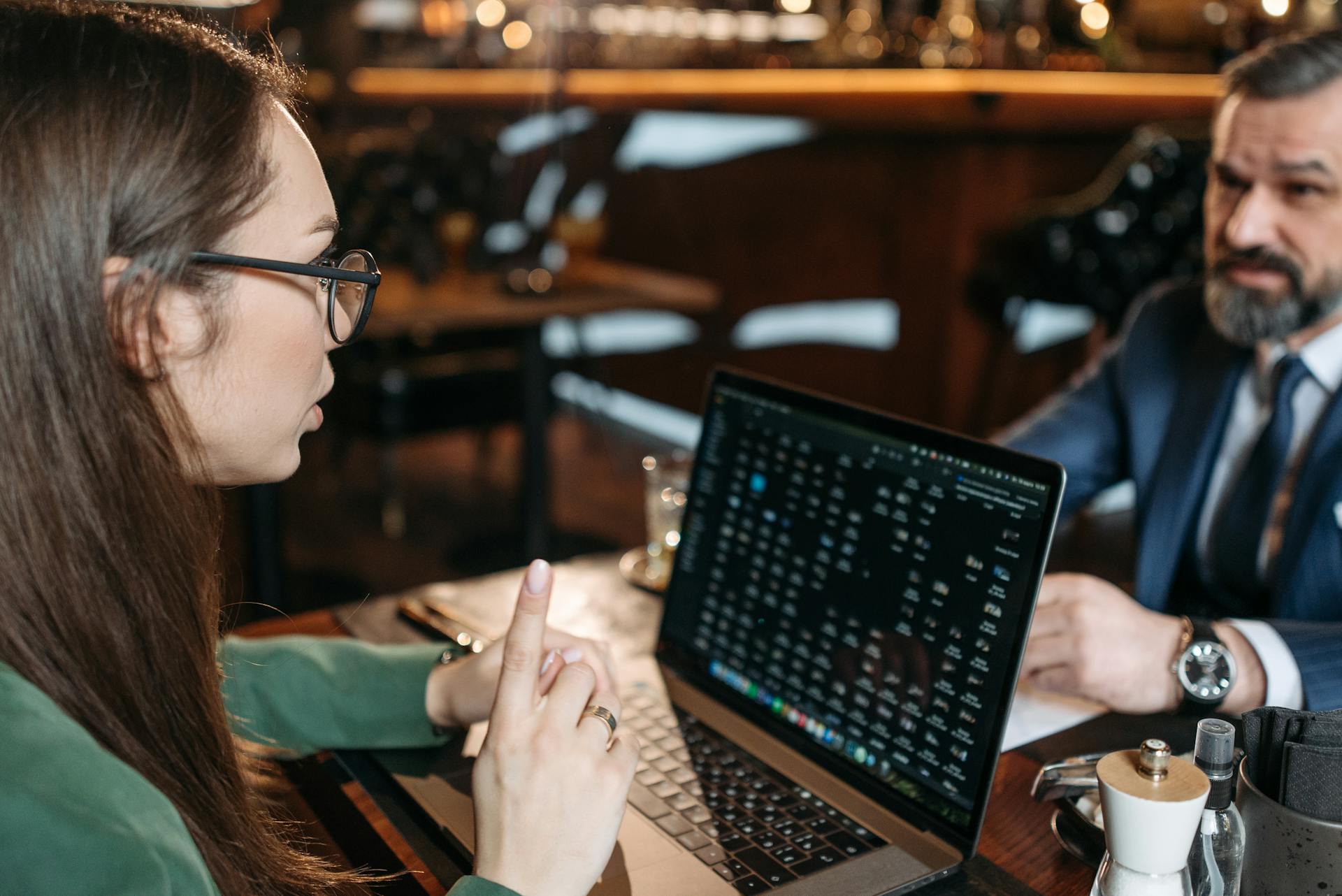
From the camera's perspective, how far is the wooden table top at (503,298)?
2809 mm

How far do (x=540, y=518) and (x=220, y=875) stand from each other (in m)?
2.60

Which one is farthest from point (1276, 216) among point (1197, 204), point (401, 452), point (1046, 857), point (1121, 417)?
point (401, 452)

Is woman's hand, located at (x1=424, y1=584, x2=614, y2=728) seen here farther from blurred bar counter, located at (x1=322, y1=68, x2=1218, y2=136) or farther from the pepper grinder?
blurred bar counter, located at (x1=322, y1=68, x2=1218, y2=136)

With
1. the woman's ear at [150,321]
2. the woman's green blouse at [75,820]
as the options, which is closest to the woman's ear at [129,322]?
the woman's ear at [150,321]

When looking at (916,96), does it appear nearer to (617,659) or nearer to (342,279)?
(617,659)

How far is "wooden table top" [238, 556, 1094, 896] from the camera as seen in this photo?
813mm

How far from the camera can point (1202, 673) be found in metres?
1.07

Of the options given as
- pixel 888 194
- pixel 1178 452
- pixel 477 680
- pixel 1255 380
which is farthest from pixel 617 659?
pixel 888 194

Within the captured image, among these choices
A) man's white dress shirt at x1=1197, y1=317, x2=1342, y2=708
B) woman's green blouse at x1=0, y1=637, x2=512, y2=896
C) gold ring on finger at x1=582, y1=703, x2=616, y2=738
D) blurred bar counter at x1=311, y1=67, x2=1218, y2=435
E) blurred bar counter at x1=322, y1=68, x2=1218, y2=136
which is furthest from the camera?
blurred bar counter at x1=311, y1=67, x2=1218, y2=435

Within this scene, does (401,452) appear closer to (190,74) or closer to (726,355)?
(726,355)

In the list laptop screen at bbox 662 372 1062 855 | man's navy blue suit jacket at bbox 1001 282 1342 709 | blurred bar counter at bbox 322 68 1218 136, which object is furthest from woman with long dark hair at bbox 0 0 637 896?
blurred bar counter at bbox 322 68 1218 136

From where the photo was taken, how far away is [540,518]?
3299mm

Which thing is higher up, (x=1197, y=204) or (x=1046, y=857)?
(x=1197, y=204)

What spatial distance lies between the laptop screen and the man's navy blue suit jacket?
1.39 ft
